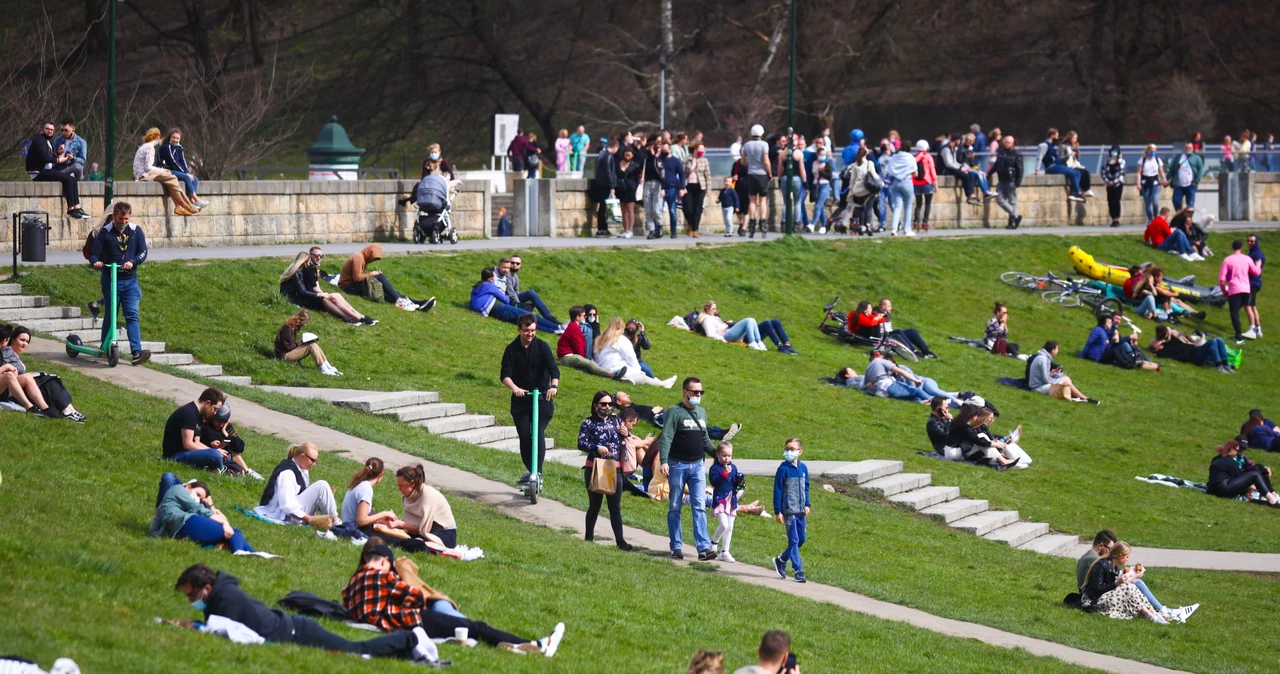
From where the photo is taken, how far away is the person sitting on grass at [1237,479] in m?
19.8

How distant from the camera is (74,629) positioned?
798cm

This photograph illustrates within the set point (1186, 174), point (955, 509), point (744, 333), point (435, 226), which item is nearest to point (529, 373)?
point (955, 509)

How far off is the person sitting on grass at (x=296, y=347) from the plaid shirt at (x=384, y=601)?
35.0 ft

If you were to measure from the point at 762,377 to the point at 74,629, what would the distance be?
1603 centimetres

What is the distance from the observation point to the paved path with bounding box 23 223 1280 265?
2398cm

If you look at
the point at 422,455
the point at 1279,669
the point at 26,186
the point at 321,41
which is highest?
the point at 321,41

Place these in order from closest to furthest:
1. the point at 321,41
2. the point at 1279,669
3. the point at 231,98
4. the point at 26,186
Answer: the point at 1279,669, the point at 26,186, the point at 231,98, the point at 321,41

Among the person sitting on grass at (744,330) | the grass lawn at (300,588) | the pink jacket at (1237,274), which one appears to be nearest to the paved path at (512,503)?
the grass lawn at (300,588)

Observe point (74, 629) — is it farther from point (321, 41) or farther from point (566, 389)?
point (321, 41)

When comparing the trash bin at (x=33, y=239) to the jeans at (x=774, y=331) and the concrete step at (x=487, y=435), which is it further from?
the jeans at (x=774, y=331)

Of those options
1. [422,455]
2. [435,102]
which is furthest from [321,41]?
[422,455]

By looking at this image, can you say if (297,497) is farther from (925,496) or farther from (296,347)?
(296,347)

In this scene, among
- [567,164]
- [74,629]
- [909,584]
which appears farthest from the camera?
[567,164]

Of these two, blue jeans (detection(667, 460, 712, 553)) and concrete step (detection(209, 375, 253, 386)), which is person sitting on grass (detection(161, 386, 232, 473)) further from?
concrete step (detection(209, 375, 253, 386))
